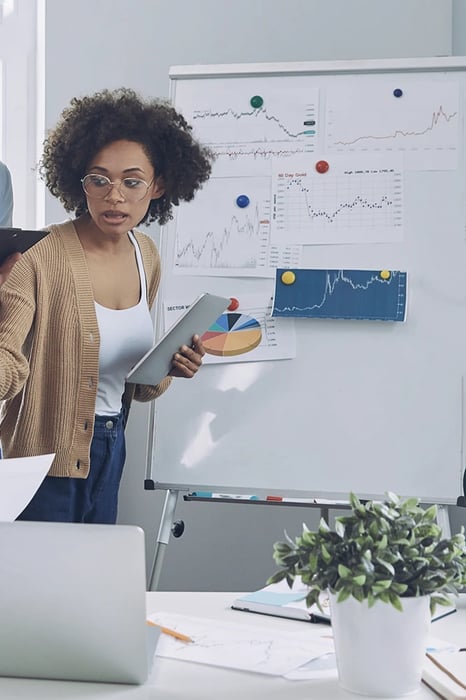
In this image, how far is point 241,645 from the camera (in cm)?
111

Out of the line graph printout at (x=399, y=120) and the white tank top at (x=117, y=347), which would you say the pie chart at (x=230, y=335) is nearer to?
the white tank top at (x=117, y=347)

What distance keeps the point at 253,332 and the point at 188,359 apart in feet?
1.43

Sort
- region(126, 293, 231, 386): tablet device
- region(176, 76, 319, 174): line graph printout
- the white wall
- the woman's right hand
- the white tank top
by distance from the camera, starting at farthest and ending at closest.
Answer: the white wall
region(176, 76, 319, 174): line graph printout
the white tank top
region(126, 293, 231, 386): tablet device
the woman's right hand

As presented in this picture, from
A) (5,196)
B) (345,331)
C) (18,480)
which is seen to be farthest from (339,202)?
(18,480)

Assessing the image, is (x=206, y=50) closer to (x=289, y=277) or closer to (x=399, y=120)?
(x=399, y=120)

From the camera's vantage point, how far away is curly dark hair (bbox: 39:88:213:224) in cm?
213

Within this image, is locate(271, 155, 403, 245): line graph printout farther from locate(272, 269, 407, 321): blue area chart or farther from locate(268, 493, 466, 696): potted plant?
locate(268, 493, 466, 696): potted plant

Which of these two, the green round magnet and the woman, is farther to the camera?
the green round magnet

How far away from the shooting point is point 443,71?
2473 mm

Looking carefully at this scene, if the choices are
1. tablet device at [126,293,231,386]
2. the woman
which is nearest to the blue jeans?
the woman

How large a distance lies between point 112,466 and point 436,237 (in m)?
1.02

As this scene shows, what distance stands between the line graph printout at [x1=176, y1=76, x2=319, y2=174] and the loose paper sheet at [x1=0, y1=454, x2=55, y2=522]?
153cm

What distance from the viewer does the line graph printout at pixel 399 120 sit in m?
2.44

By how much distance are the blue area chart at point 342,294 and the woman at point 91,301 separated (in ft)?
1.28
